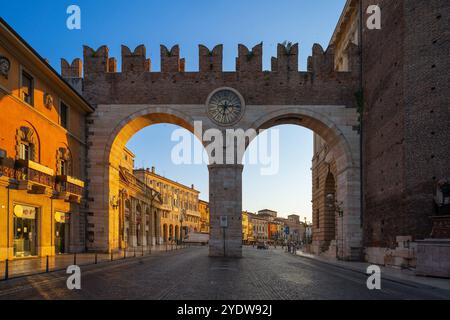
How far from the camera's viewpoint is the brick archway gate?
100 ft

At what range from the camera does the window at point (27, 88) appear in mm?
24625

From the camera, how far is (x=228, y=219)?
29844 millimetres

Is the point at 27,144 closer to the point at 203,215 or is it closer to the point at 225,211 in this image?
the point at 225,211

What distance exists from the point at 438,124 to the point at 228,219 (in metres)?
14.2

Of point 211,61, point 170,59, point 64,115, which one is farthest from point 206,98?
point 64,115

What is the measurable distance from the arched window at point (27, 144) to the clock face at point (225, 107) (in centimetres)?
1128

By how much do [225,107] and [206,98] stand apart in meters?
1.45

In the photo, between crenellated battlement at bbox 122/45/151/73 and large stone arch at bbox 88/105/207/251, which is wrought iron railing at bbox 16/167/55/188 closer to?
large stone arch at bbox 88/105/207/251

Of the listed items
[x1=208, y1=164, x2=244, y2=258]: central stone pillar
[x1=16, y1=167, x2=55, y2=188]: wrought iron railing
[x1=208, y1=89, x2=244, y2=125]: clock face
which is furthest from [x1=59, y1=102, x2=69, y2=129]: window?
[x1=208, y1=164, x2=244, y2=258]: central stone pillar

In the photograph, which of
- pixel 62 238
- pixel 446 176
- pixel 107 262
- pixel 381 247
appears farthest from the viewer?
pixel 62 238

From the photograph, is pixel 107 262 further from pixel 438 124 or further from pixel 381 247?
pixel 438 124
